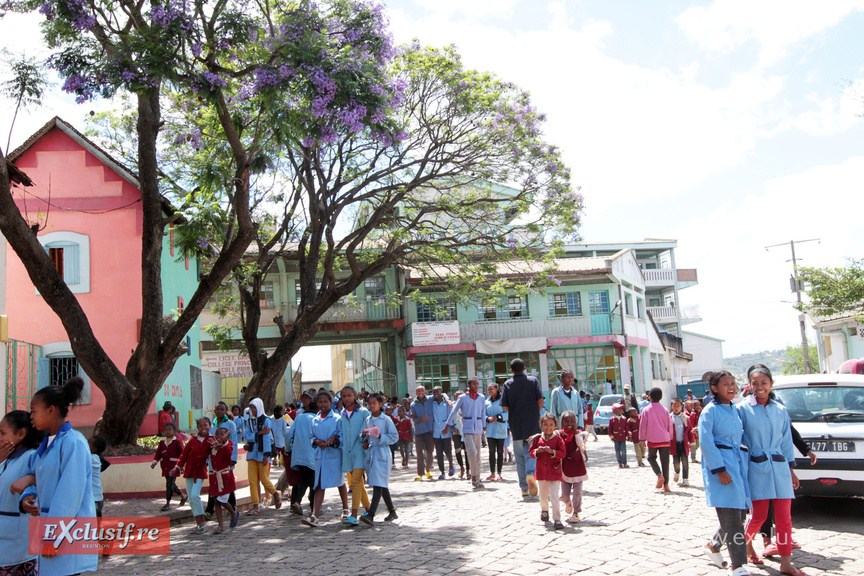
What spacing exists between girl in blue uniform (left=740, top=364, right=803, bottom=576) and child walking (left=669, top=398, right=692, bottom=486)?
5454 mm

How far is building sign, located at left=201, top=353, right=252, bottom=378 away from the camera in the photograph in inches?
1134

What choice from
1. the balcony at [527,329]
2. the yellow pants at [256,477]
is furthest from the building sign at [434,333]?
the yellow pants at [256,477]

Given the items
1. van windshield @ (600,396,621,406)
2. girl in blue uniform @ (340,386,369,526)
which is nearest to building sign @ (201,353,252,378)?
van windshield @ (600,396,621,406)

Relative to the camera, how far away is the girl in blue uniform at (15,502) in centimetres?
448

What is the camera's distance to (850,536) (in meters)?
7.52

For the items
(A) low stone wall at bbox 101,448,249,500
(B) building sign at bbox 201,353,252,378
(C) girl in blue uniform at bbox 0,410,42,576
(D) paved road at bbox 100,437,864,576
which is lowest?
(D) paved road at bbox 100,437,864,576

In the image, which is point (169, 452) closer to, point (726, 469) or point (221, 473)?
point (221, 473)

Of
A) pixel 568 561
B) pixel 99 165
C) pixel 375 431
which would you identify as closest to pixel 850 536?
pixel 568 561

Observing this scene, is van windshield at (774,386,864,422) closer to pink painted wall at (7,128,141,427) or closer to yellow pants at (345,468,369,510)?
yellow pants at (345,468,369,510)

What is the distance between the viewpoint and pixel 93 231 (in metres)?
18.7

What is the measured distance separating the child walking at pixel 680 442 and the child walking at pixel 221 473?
21.1 feet

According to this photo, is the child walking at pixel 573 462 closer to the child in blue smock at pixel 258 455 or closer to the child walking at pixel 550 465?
the child walking at pixel 550 465

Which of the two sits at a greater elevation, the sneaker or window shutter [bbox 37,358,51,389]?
window shutter [bbox 37,358,51,389]

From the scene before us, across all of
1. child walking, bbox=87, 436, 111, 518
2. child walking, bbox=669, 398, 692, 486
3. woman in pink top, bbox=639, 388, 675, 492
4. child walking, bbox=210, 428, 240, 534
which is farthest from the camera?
child walking, bbox=669, 398, 692, 486
